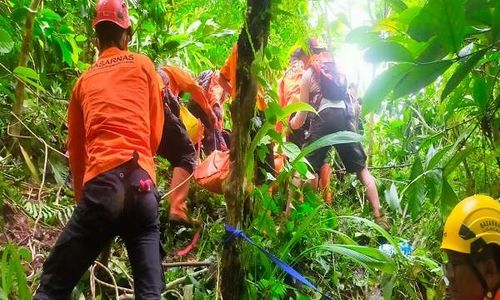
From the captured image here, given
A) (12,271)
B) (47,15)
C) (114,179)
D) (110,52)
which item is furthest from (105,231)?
(47,15)

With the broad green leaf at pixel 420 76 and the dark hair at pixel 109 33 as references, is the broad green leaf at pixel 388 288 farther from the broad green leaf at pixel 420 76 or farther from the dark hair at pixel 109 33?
the dark hair at pixel 109 33

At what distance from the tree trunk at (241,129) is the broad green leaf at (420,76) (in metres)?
0.97

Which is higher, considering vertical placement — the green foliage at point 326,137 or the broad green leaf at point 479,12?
the broad green leaf at point 479,12

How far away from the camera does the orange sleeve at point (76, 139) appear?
9.04 ft

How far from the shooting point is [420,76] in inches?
54.8

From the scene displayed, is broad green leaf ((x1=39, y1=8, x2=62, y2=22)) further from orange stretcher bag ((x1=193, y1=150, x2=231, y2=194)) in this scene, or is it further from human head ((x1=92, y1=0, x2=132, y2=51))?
orange stretcher bag ((x1=193, y1=150, x2=231, y2=194))

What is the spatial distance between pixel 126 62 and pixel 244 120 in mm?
676

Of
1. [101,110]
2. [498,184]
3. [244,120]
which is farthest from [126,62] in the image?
[498,184]

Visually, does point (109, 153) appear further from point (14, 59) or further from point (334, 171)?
point (334, 171)

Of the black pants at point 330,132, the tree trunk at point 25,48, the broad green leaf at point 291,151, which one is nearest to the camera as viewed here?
the broad green leaf at point 291,151

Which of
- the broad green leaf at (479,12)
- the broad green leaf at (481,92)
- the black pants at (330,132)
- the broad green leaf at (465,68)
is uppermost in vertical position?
the broad green leaf at (479,12)

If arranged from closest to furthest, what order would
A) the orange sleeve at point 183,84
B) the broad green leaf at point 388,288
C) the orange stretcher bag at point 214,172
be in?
1. the broad green leaf at point 388,288
2. the orange stretcher bag at point 214,172
3. the orange sleeve at point 183,84

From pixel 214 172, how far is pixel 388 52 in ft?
7.80

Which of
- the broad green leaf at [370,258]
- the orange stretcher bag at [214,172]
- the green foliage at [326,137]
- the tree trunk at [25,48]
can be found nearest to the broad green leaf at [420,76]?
the green foliage at [326,137]
